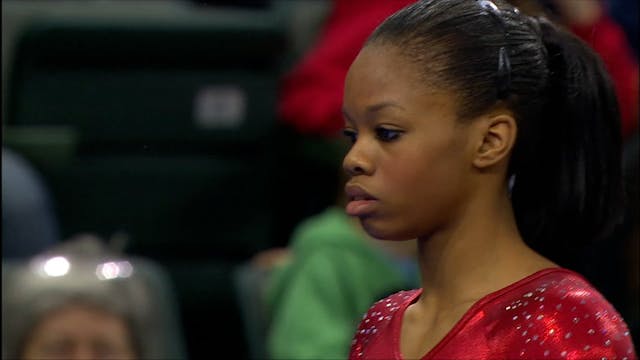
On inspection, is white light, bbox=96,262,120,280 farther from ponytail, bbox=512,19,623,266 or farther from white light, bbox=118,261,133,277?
ponytail, bbox=512,19,623,266

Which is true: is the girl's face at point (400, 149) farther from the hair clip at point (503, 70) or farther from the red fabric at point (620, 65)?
the red fabric at point (620, 65)

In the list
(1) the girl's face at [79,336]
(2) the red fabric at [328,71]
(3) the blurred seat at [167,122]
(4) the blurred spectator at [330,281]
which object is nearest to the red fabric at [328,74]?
(2) the red fabric at [328,71]

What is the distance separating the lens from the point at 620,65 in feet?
5.67

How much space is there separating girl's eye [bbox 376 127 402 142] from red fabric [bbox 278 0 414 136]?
4.29ft

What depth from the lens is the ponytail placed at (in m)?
1.03

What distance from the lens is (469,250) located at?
100 cm

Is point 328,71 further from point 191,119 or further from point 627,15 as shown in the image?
point 627,15

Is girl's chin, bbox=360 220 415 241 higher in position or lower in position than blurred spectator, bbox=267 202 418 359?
higher

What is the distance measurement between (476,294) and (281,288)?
3.25 feet

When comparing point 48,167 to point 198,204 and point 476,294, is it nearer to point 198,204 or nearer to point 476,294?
point 198,204

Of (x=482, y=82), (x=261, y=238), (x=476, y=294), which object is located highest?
(x=482, y=82)

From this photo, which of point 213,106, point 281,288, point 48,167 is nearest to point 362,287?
point 281,288

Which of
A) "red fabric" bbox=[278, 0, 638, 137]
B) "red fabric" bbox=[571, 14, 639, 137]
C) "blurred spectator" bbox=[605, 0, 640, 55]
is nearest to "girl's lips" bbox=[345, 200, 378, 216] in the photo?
"red fabric" bbox=[571, 14, 639, 137]

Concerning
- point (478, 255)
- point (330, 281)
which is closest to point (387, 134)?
point (478, 255)
